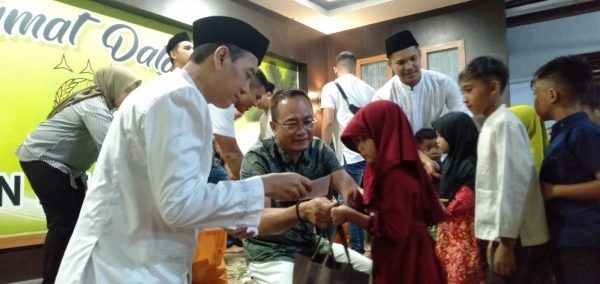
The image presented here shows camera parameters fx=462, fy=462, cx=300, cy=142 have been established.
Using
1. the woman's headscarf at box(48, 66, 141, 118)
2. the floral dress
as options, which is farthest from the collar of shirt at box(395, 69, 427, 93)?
the woman's headscarf at box(48, 66, 141, 118)

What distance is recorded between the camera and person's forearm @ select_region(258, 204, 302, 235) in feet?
4.84

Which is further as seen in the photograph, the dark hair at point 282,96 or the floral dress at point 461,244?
the floral dress at point 461,244

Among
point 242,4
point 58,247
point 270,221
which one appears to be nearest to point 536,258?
point 270,221

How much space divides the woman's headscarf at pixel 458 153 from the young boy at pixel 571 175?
34cm

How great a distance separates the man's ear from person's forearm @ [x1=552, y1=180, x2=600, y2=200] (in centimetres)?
126

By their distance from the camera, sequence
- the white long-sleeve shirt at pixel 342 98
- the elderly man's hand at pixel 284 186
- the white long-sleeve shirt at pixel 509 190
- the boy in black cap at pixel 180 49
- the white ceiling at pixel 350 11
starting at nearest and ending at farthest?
the elderly man's hand at pixel 284 186 → the white long-sleeve shirt at pixel 509 190 → the boy in black cap at pixel 180 49 → the white long-sleeve shirt at pixel 342 98 → the white ceiling at pixel 350 11

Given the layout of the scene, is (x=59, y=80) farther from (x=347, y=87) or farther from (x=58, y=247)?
(x=347, y=87)

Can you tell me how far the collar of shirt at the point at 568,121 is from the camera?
1.66 meters

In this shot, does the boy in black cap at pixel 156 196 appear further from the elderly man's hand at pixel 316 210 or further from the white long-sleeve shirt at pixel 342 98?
the white long-sleeve shirt at pixel 342 98

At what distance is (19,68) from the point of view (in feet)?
10.8

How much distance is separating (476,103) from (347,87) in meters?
2.17

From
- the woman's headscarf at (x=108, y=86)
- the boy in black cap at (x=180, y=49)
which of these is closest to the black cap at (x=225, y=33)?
the woman's headscarf at (x=108, y=86)

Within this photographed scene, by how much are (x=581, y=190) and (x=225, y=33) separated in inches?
50.4

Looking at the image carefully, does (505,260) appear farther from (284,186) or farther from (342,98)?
(342,98)
